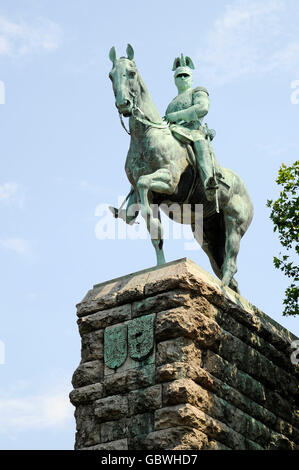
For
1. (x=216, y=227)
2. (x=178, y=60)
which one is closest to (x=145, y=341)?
(x=216, y=227)

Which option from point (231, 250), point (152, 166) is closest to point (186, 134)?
point (152, 166)

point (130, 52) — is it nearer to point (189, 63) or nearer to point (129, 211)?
point (189, 63)

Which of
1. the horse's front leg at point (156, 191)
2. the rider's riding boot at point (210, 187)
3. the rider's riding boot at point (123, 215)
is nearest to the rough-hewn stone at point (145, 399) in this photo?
the horse's front leg at point (156, 191)

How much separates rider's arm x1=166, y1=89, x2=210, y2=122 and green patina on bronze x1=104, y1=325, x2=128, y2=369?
3.74 metres

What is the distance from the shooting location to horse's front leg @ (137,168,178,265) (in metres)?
14.5

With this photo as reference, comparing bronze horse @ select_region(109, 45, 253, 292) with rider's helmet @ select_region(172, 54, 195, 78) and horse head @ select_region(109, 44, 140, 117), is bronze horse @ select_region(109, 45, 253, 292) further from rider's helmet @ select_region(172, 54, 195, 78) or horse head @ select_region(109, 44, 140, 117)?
rider's helmet @ select_region(172, 54, 195, 78)

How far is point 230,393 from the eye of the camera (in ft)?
45.2

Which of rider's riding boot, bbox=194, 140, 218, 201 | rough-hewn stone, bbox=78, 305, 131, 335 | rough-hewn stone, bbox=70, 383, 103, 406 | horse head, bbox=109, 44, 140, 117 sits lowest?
rough-hewn stone, bbox=70, 383, 103, 406

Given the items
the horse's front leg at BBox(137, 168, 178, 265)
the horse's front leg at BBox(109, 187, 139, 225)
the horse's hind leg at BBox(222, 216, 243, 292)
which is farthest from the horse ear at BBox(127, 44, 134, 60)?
the horse's hind leg at BBox(222, 216, 243, 292)

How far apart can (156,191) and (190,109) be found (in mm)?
1855

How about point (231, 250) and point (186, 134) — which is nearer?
point (186, 134)

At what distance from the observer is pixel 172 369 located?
13.0 metres

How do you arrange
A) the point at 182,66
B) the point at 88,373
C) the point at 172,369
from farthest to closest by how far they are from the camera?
the point at 182,66 → the point at 88,373 → the point at 172,369
